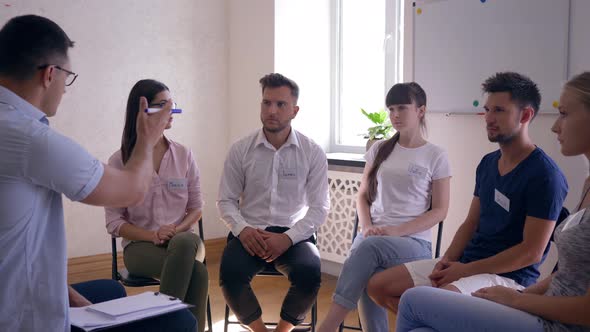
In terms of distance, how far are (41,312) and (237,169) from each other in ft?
5.55

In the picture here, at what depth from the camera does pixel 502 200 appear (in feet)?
7.41

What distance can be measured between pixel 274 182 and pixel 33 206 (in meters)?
1.68

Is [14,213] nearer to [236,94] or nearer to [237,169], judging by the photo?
[237,169]

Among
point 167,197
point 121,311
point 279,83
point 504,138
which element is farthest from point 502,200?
point 167,197

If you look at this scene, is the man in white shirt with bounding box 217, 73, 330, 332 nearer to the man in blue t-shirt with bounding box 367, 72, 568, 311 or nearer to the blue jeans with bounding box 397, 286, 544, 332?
the man in blue t-shirt with bounding box 367, 72, 568, 311

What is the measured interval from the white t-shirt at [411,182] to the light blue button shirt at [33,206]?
66.8 inches

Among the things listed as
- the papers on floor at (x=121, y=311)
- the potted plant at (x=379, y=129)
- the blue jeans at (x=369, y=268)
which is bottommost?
the blue jeans at (x=369, y=268)

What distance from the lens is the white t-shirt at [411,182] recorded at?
2844 mm

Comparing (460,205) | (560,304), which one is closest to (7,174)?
(560,304)

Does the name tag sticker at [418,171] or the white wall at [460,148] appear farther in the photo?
the white wall at [460,148]

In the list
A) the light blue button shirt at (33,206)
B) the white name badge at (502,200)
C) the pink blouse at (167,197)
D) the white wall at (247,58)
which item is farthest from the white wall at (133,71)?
the white name badge at (502,200)

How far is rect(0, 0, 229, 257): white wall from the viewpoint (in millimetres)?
4070

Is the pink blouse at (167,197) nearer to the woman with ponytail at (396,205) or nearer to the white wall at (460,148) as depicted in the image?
the woman with ponytail at (396,205)

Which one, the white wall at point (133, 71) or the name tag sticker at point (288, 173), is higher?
the white wall at point (133, 71)
